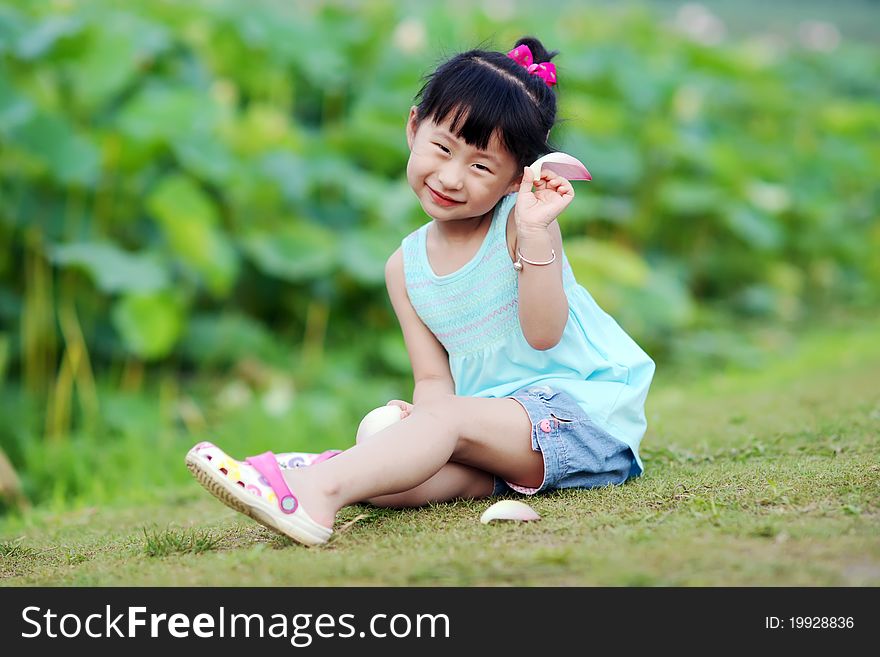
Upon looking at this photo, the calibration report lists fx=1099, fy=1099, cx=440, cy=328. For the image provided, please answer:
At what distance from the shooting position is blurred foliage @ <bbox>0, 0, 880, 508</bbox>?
13.3ft

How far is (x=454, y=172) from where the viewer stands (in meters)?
2.17

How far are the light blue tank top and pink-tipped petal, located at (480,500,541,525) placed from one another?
34cm

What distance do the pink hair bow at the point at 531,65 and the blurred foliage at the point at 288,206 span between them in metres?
0.66

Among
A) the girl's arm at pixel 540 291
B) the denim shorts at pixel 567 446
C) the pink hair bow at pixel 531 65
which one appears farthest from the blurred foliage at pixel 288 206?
the denim shorts at pixel 567 446

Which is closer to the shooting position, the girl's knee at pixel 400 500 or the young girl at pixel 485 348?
the young girl at pixel 485 348

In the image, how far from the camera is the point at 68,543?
2.34 m

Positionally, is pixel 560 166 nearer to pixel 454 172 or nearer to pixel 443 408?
pixel 454 172

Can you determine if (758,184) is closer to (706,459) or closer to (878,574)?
(706,459)

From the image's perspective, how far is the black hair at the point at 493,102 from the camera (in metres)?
2.15

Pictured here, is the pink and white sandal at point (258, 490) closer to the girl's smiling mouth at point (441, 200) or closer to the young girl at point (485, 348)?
the young girl at point (485, 348)

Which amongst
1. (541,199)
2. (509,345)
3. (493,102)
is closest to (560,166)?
(541,199)

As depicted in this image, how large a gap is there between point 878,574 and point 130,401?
308cm

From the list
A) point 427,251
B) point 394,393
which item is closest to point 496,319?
point 427,251

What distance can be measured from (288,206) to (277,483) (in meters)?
2.93
